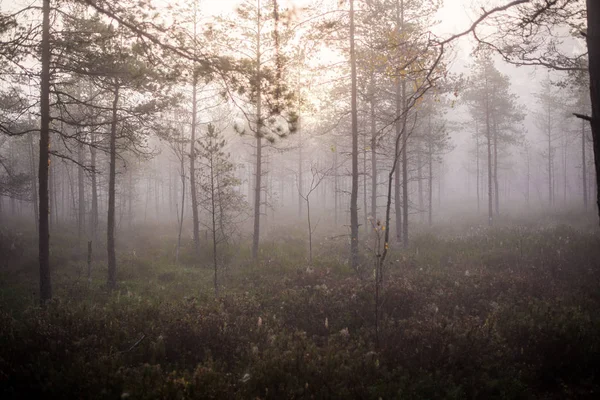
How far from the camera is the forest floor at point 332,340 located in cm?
473

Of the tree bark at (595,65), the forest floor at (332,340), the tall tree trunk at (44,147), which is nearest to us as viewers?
the tree bark at (595,65)

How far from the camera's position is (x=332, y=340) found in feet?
21.1

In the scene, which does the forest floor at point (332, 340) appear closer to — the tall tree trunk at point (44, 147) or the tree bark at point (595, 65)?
the tall tree trunk at point (44, 147)

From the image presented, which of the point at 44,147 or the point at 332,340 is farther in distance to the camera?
the point at 44,147

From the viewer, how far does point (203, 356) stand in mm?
5789

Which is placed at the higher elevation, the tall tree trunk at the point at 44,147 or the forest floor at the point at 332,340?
the tall tree trunk at the point at 44,147

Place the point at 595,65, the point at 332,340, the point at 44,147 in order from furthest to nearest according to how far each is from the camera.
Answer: the point at 44,147 → the point at 332,340 → the point at 595,65

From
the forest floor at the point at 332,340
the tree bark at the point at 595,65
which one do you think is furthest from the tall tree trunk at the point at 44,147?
the tree bark at the point at 595,65

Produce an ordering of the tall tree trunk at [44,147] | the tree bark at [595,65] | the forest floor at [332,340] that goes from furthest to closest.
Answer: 1. the tall tree trunk at [44,147]
2. the forest floor at [332,340]
3. the tree bark at [595,65]

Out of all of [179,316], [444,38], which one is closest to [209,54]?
[444,38]

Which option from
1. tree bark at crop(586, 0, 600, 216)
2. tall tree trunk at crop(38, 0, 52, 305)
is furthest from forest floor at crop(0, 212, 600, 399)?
tree bark at crop(586, 0, 600, 216)

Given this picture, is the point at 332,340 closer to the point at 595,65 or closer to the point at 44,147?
the point at 595,65

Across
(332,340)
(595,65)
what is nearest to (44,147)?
(332,340)

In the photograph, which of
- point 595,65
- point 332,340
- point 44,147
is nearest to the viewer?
point 595,65
